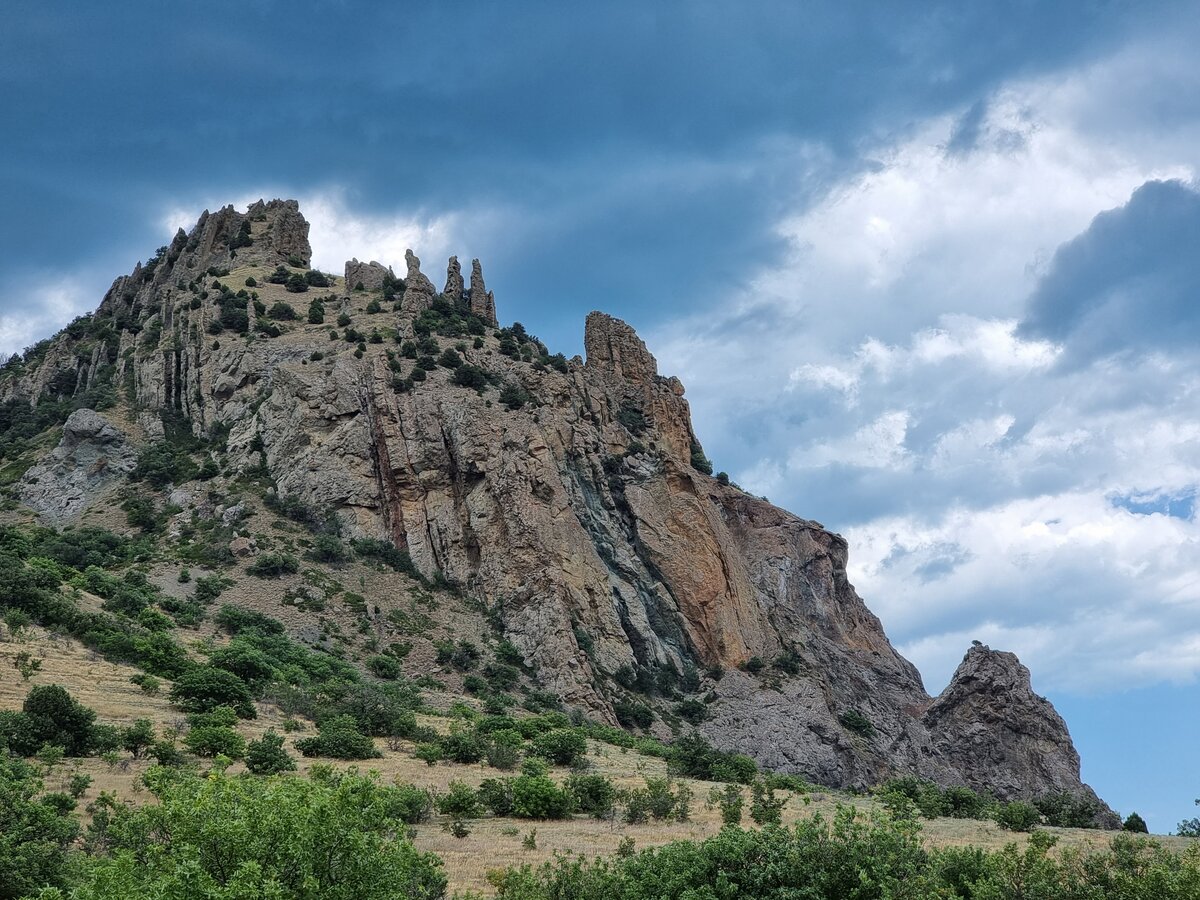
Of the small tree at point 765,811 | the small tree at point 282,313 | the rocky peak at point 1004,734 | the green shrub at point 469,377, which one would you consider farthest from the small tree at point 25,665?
the rocky peak at point 1004,734

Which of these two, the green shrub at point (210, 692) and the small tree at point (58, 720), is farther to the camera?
the green shrub at point (210, 692)

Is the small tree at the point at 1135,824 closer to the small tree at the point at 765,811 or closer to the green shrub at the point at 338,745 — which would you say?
the small tree at the point at 765,811

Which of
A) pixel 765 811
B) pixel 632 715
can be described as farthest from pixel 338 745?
pixel 632 715

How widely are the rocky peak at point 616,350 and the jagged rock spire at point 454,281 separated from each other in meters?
13.6

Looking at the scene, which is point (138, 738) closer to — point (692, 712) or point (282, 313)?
point (692, 712)

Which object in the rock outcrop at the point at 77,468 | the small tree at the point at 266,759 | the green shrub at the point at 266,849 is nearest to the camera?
the green shrub at the point at 266,849

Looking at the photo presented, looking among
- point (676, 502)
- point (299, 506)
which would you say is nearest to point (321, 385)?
point (299, 506)

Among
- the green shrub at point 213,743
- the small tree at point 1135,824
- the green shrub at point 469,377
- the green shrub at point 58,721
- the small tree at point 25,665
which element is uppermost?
the green shrub at point 469,377

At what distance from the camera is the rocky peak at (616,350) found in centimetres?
8588

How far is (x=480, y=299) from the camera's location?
9050cm

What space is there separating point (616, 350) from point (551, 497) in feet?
95.9

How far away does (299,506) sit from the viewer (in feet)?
196

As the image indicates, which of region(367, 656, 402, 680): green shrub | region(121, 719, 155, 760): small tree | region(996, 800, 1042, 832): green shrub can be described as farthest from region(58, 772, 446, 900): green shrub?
region(367, 656, 402, 680): green shrub

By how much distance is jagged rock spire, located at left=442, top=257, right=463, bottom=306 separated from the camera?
91.4 m
